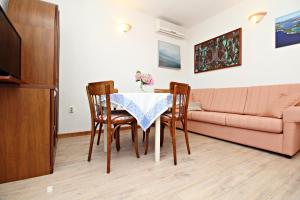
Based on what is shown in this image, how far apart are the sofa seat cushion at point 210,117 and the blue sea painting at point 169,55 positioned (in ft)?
4.99

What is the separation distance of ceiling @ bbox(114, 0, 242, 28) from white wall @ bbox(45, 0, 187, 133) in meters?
0.20

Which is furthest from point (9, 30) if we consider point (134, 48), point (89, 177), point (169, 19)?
point (169, 19)

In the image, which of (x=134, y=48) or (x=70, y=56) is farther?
(x=134, y=48)

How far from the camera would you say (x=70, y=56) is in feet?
8.47

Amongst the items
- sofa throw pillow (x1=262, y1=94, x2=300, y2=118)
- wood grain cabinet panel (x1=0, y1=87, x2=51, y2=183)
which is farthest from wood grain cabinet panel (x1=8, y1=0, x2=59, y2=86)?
sofa throw pillow (x1=262, y1=94, x2=300, y2=118)

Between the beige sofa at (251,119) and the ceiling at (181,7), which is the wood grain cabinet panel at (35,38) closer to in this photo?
the ceiling at (181,7)

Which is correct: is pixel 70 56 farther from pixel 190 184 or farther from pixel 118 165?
pixel 190 184

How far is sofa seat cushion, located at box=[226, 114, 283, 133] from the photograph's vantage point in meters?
1.74

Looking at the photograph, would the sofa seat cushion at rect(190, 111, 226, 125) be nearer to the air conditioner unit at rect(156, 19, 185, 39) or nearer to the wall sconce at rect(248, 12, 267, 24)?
the wall sconce at rect(248, 12, 267, 24)

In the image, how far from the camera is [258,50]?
2.71 meters

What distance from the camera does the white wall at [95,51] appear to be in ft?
8.38

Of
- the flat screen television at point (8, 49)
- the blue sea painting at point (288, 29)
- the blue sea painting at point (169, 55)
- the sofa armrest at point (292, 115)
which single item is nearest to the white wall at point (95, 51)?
the blue sea painting at point (169, 55)

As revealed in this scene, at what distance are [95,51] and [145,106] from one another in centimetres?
188

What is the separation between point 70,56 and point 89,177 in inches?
83.1
